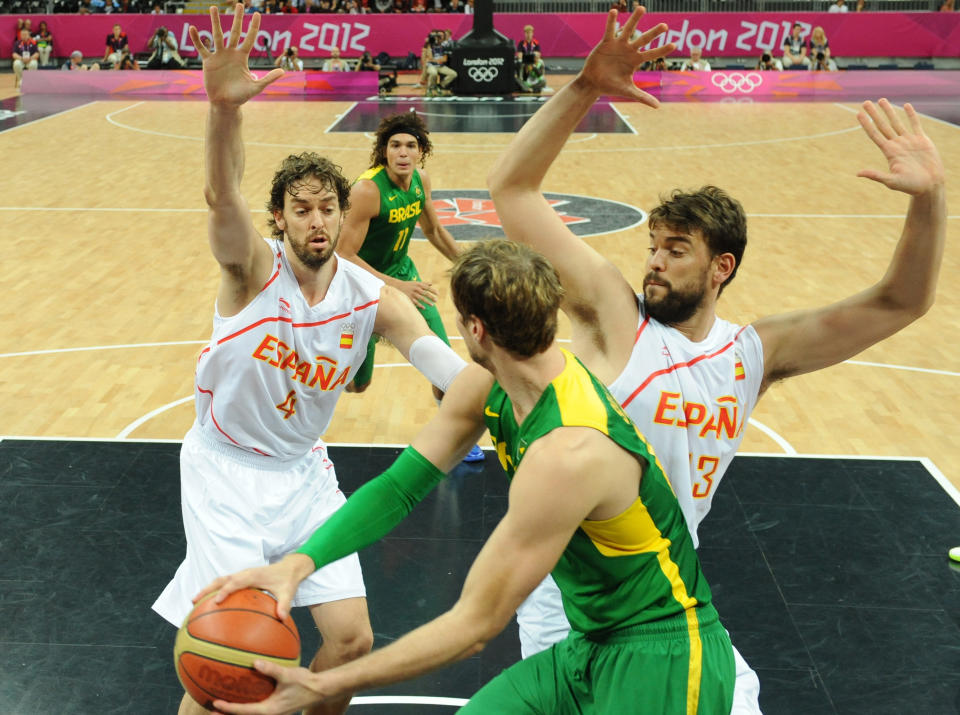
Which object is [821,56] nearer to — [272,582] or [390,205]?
[390,205]

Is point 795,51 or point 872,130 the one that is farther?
point 795,51

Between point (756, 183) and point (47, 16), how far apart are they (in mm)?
23227

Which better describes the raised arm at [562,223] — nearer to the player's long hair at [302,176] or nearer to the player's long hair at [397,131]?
the player's long hair at [302,176]

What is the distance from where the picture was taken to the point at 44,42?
100ft

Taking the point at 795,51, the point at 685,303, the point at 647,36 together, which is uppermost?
the point at 647,36

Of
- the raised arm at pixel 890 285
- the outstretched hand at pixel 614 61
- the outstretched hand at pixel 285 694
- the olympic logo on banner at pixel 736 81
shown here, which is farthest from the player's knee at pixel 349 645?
the olympic logo on banner at pixel 736 81

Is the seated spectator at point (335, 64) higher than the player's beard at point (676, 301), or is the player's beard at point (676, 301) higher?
the player's beard at point (676, 301)

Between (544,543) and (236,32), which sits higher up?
(236,32)

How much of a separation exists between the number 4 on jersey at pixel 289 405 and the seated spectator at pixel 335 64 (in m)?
26.2

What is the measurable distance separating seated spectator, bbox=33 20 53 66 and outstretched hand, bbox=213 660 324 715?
102 feet

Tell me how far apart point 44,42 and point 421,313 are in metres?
27.5

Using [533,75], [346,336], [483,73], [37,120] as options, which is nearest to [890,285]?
[346,336]

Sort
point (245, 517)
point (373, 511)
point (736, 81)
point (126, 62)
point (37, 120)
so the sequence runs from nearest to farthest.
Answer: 1. point (373, 511)
2. point (245, 517)
3. point (37, 120)
4. point (736, 81)
5. point (126, 62)

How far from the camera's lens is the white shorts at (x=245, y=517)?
4.34m
